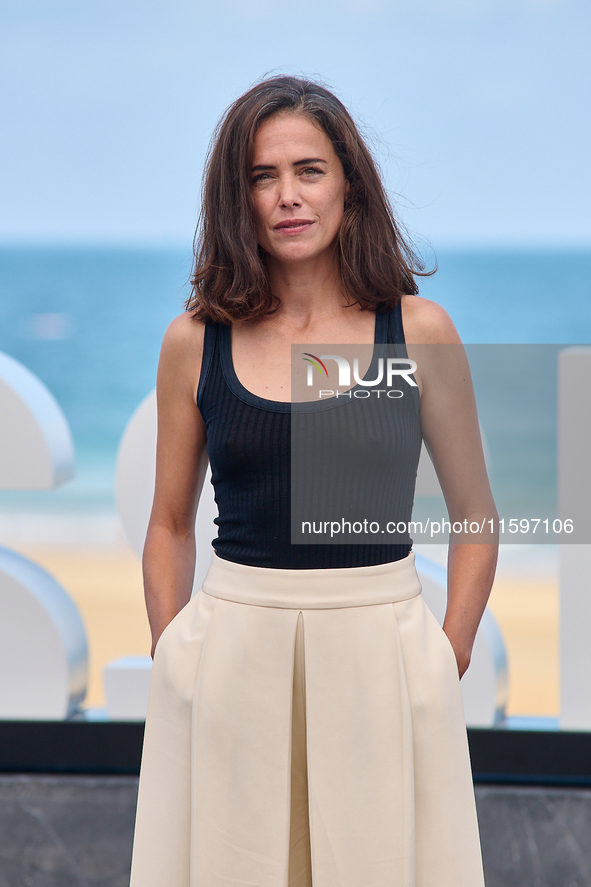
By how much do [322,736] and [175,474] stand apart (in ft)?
1.55

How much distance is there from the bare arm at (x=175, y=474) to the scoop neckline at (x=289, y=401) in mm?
67

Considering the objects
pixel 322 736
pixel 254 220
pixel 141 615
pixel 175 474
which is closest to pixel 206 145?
pixel 254 220

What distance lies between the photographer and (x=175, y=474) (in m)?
1.41

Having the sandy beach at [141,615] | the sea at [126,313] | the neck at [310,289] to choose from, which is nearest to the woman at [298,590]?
the neck at [310,289]

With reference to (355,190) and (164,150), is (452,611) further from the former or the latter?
(164,150)

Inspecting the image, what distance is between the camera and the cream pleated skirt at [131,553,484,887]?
118 centimetres

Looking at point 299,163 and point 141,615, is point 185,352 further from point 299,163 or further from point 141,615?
point 141,615

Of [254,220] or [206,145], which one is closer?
[254,220]

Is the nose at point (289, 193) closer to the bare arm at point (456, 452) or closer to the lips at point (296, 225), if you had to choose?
the lips at point (296, 225)

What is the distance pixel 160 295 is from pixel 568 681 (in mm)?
11585

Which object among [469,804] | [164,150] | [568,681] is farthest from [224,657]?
[164,150]

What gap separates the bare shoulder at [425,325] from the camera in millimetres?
1283

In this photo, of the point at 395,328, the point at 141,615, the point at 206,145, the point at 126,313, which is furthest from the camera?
the point at 126,313

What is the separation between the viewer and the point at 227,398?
4.15ft
